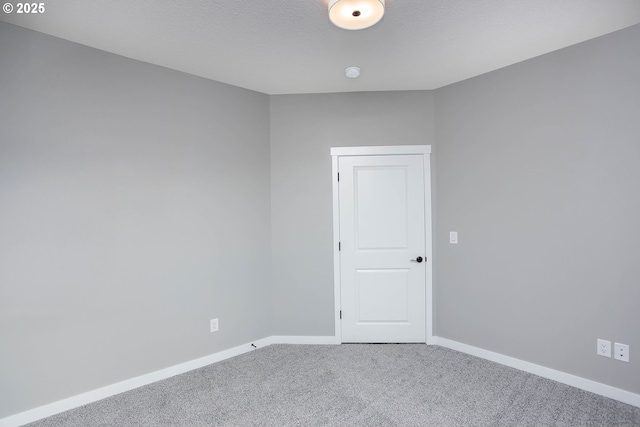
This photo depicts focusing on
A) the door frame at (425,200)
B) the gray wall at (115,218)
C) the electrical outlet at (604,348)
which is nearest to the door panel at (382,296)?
the door frame at (425,200)

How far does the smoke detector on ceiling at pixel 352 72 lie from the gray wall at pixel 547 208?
1.02 m

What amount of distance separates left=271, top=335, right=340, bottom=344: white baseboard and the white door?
0.15 metres

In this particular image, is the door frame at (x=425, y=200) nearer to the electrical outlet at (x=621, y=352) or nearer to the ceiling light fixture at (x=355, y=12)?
the electrical outlet at (x=621, y=352)

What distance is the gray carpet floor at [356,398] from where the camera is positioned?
2189 millimetres

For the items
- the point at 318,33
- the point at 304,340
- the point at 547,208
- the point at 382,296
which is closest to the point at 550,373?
the point at 547,208

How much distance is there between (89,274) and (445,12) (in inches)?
120

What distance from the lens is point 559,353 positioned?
2654mm

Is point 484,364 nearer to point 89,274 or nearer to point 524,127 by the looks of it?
point 524,127

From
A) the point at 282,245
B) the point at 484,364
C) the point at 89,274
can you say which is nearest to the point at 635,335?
the point at 484,364

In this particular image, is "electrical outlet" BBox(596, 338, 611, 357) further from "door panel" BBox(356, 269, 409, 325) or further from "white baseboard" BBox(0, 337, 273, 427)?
"white baseboard" BBox(0, 337, 273, 427)

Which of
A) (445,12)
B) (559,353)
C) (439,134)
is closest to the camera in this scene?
(445,12)

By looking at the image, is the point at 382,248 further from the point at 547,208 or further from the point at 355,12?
the point at 355,12

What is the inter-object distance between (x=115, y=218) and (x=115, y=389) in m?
1.31

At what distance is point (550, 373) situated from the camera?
2.69 metres
